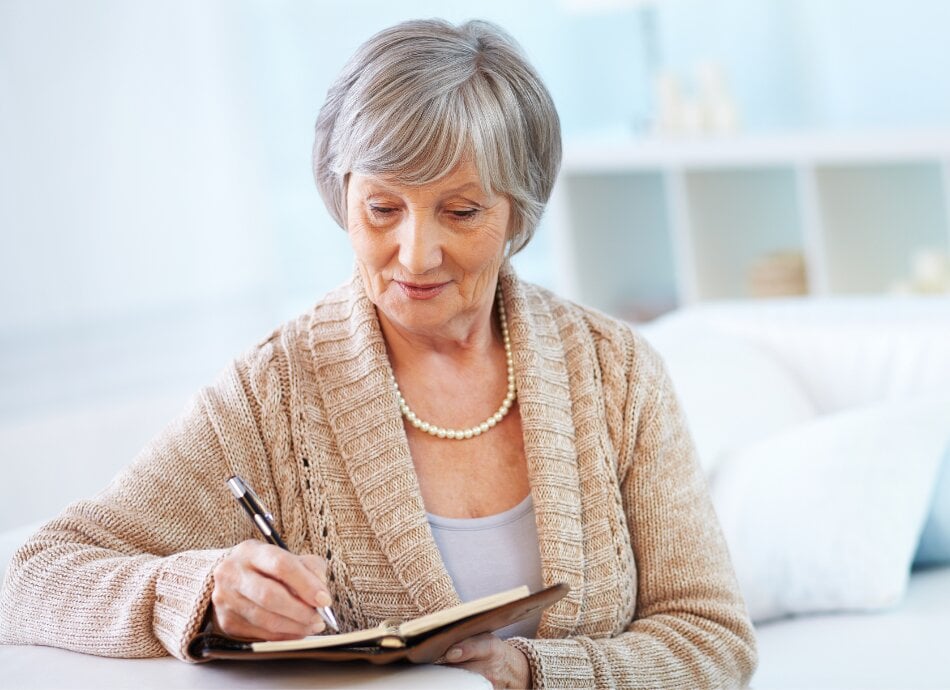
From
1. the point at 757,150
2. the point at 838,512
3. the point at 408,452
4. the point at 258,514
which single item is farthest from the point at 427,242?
the point at 757,150

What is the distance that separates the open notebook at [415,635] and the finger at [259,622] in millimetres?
20

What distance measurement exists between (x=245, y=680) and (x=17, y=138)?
3.31 meters

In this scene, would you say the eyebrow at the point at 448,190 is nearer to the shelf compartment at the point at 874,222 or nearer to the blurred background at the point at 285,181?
the blurred background at the point at 285,181

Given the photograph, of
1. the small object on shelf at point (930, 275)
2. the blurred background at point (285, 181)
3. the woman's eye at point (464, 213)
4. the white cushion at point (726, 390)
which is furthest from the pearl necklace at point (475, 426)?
the small object on shelf at point (930, 275)

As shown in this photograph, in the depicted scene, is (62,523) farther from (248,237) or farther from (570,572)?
(248,237)

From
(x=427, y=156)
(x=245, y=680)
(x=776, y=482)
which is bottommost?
(x=776, y=482)

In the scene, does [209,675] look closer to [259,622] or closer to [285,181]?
[259,622]

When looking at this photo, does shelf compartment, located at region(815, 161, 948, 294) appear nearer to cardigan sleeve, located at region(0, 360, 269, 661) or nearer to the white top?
the white top

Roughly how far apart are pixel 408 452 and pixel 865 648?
2.79 feet

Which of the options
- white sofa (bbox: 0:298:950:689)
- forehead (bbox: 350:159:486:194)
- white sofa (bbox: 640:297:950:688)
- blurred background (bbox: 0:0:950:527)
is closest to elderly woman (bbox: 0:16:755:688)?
forehead (bbox: 350:159:486:194)

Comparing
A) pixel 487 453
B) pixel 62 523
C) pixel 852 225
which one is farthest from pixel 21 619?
pixel 852 225

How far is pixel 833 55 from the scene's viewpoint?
4.92 m

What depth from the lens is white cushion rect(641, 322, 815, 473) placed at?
7.76 ft

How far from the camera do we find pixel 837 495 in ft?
6.96
